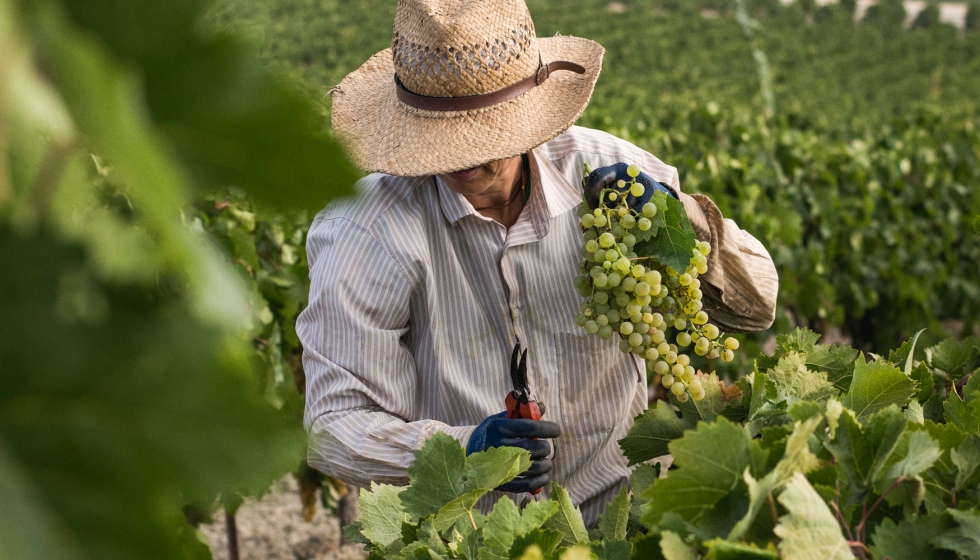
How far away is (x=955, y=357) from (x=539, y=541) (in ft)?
3.18

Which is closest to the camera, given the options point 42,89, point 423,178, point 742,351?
point 42,89

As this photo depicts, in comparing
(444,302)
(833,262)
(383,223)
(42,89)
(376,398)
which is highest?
(42,89)

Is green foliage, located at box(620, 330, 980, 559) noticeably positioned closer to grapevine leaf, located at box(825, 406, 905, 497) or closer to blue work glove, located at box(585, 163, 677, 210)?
grapevine leaf, located at box(825, 406, 905, 497)

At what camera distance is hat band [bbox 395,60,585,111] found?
6.50 feet

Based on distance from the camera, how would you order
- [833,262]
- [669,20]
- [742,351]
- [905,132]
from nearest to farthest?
1. [742,351]
2. [833,262]
3. [905,132]
4. [669,20]

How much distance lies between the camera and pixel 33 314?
33 centimetres

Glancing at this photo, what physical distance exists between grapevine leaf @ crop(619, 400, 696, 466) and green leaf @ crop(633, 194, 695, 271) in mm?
489

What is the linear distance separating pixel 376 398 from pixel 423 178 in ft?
1.82

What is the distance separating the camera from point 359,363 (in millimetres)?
2035

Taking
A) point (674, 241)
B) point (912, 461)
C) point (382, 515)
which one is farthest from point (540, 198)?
point (912, 461)

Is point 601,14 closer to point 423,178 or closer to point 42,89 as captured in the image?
point 423,178

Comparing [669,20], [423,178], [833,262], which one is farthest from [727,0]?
[423,178]

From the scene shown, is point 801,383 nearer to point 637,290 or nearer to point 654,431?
point 654,431

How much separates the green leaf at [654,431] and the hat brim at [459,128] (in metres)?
0.76
